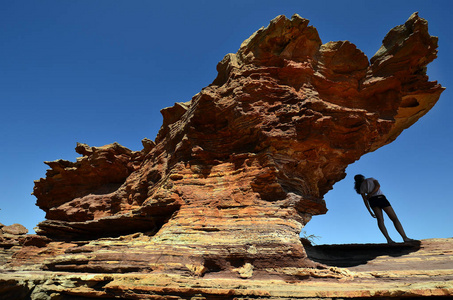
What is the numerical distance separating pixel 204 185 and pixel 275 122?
12.4ft

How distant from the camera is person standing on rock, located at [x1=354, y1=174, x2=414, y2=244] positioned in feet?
35.5

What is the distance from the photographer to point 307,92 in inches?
439

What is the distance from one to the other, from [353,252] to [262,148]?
18.6 ft

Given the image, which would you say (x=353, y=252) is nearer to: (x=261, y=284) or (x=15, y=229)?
(x=261, y=284)

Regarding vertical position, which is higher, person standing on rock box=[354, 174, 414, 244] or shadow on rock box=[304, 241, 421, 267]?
person standing on rock box=[354, 174, 414, 244]

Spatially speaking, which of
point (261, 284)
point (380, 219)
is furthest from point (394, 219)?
point (261, 284)

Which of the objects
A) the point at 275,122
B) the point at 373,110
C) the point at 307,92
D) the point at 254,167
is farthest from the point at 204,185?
the point at 373,110

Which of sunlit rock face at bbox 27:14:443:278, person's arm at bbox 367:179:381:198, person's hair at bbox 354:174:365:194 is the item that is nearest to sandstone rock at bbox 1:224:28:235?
sunlit rock face at bbox 27:14:443:278

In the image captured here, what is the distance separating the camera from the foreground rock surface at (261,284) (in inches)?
222

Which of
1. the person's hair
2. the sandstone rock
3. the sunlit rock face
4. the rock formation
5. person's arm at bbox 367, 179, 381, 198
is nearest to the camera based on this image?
the rock formation

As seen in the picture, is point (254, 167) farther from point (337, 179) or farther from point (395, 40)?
point (395, 40)

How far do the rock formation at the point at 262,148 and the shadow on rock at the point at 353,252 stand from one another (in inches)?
68.6

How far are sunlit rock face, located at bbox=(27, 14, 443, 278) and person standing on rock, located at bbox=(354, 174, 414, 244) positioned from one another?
4.07 ft

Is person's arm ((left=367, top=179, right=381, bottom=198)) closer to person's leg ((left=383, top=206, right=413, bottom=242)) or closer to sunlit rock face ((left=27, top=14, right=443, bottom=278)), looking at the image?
person's leg ((left=383, top=206, right=413, bottom=242))
